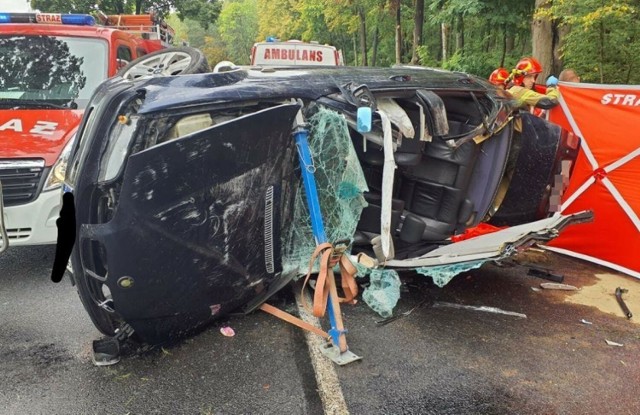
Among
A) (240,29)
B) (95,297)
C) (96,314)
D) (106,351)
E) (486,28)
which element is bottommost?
(106,351)

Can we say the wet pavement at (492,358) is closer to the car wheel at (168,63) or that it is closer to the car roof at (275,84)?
the car roof at (275,84)

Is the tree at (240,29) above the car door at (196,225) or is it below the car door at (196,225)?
above

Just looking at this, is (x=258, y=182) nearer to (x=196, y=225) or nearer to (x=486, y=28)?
(x=196, y=225)

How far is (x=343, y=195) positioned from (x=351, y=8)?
914 inches

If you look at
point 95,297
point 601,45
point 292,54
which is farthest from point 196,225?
point 601,45

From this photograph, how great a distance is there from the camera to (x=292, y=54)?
1006cm

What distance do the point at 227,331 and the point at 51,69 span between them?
150 inches

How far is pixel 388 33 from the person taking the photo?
24.5 m

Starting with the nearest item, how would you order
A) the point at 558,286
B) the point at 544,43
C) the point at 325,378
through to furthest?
the point at 325,378 < the point at 558,286 < the point at 544,43

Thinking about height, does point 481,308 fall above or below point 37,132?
below

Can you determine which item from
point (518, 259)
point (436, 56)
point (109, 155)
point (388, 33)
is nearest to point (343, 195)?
point (109, 155)

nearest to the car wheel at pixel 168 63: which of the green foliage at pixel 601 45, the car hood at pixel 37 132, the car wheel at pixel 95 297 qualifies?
the car hood at pixel 37 132

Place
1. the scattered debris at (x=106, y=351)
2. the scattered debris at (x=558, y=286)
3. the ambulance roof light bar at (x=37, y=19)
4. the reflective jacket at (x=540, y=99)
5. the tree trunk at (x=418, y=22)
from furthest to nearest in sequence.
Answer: the tree trunk at (x=418, y=22)
the ambulance roof light bar at (x=37, y=19)
the reflective jacket at (x=540, y=99)
the scattered debris at (x=558, y=286)
the scattered debris at (x=106, y=351)

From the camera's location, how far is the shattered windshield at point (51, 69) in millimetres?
Result: 5043
